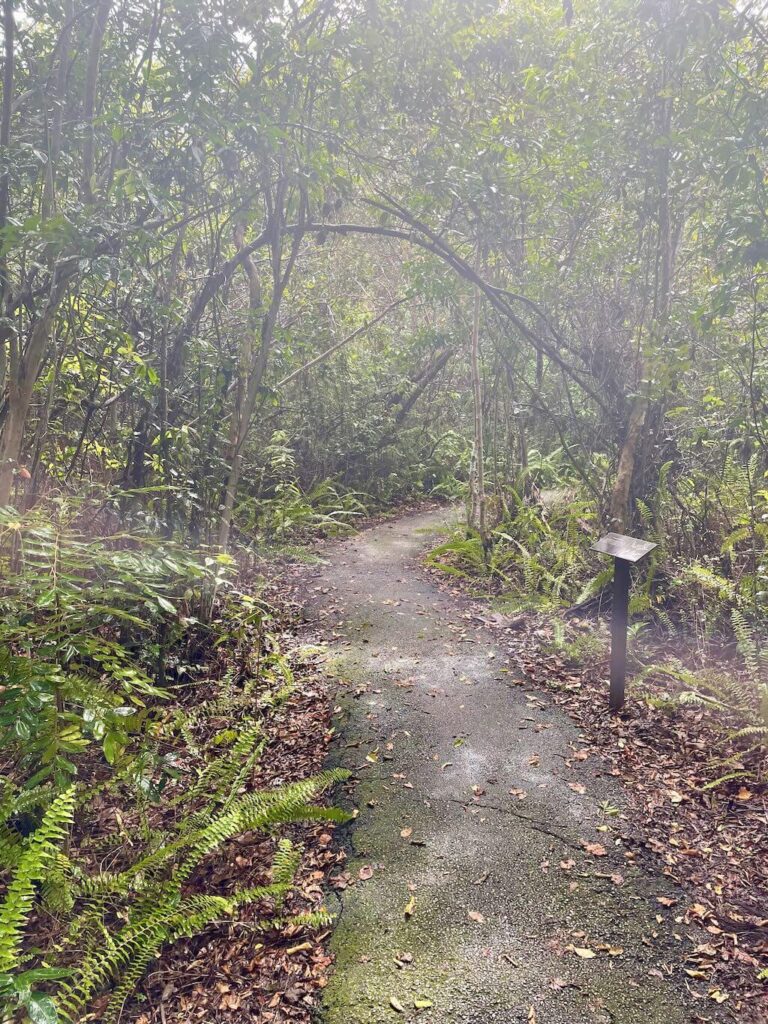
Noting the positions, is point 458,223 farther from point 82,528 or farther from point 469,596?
point 82,528

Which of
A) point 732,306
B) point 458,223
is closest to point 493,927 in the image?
point 732,306

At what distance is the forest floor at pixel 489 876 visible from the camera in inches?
93.7

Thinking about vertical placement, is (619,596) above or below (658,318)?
below

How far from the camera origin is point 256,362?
5316 mm

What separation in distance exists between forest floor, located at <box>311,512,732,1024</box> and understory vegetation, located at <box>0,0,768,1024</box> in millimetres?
512

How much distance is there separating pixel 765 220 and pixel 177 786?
216 inches

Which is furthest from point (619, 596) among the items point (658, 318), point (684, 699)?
point (658, 318)

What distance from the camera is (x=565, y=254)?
7.88 meters

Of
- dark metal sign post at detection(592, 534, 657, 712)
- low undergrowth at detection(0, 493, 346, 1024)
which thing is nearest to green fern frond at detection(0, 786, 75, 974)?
low undergrowth at detection(0, 493, 346, 1024)

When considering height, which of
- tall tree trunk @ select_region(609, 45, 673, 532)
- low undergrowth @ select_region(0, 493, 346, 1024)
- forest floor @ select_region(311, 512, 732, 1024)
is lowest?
forest floor @ select_region(311, 512, 732, 1024)

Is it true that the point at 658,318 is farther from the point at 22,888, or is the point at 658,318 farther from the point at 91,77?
the point at 22,888

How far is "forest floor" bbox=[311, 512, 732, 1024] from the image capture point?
238 centimetres

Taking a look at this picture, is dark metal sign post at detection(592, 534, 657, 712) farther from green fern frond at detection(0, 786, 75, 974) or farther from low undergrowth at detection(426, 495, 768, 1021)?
green fern frond at detection(0, 786, 75, 974)

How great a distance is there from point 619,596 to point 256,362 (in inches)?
140
